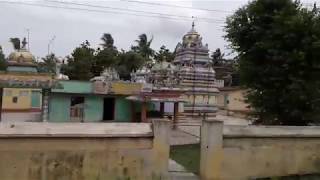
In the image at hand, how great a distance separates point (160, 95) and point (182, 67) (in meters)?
7.80

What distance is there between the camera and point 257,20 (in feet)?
47.4

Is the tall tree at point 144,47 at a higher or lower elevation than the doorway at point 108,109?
higher

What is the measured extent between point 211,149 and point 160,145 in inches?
48.0

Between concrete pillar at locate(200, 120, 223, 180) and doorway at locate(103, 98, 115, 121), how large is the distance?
2411cm

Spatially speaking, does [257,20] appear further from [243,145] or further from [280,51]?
[243,145]

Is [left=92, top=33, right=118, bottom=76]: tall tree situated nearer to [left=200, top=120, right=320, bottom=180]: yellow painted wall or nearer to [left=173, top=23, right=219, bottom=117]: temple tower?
[left=173, top=23, right=219, bottom=117]: temple tower

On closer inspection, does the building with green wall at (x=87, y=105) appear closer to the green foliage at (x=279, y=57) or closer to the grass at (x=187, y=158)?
the grass at (x=187, y=158)

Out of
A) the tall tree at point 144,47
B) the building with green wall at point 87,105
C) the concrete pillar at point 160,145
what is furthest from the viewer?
the tall tree at point 144,47

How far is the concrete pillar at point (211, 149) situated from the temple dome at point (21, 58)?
26.8 meters

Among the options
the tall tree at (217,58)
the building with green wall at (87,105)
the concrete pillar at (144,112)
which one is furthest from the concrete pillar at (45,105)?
the tall tree at (217,58)

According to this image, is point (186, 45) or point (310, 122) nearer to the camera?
point (310, 122)

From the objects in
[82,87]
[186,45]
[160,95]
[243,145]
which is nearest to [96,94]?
[82,87]

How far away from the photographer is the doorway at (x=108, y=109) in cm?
3328

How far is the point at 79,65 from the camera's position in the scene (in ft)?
167
